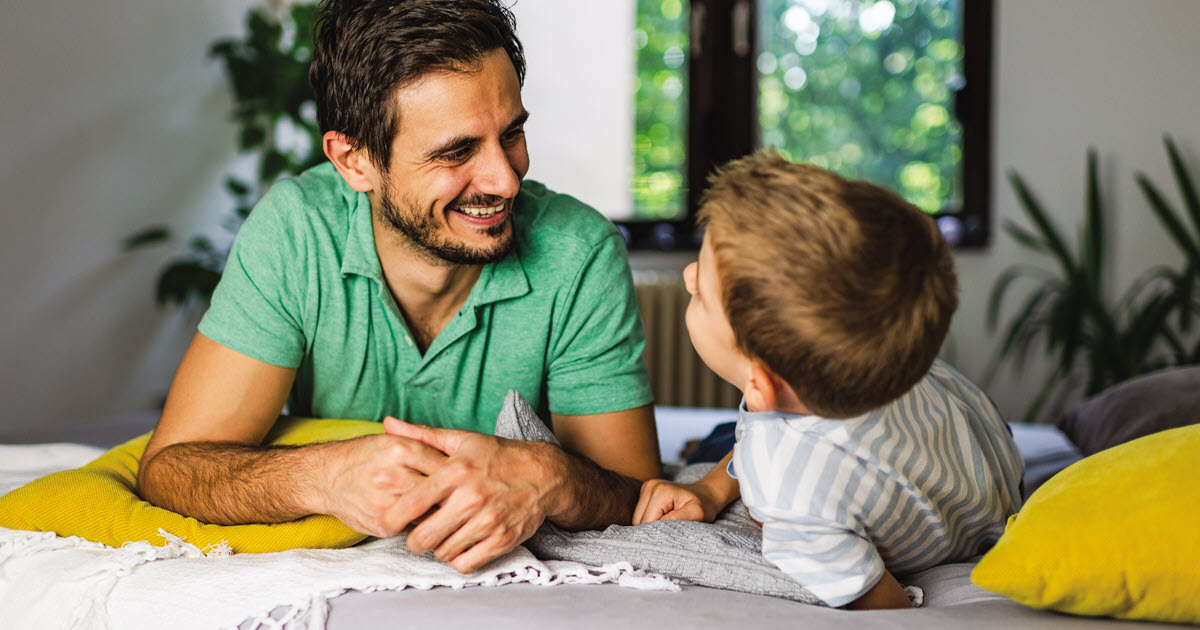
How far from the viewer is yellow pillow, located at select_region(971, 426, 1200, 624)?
0.75 m

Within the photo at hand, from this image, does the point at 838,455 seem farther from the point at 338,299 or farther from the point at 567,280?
the point at 338,299

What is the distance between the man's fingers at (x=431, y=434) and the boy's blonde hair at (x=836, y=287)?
32 cm

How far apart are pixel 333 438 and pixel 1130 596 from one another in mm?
847

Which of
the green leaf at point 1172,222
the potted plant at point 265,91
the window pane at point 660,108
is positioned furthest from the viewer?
the window pane at point 660,108

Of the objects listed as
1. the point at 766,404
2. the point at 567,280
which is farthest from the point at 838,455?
the point at 567,280

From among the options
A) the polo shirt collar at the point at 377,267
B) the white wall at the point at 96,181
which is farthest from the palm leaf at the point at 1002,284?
the white wall at the point at 96,181

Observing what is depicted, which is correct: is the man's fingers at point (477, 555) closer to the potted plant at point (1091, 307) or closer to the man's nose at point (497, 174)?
the man's nose at point (497, 174)

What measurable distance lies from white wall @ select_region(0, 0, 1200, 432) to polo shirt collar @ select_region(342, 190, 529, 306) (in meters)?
1.83

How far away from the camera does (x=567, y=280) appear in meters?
1.30

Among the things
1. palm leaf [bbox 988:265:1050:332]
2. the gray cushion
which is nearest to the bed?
the gray cushion

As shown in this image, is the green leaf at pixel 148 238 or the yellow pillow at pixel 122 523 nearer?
the yellow pillow at pixel 122 523

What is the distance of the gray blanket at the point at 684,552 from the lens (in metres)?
0.86

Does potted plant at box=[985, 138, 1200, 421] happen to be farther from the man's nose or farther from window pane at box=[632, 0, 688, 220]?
the man's nose

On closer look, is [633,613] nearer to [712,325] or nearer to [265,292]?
[712,325]
